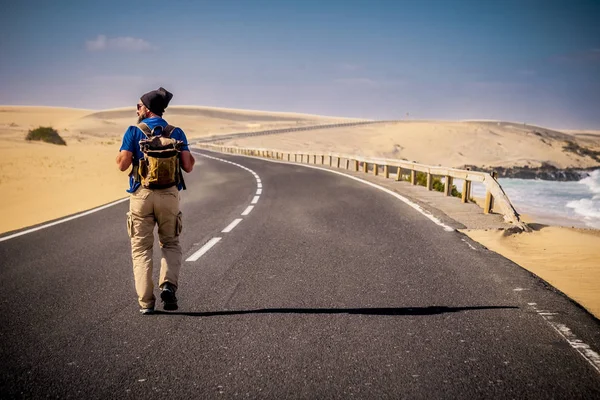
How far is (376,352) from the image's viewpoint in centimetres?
402

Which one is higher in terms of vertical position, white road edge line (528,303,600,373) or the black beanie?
the black beanie

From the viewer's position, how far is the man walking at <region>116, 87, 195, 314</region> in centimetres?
488

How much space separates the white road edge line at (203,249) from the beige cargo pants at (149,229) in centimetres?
220

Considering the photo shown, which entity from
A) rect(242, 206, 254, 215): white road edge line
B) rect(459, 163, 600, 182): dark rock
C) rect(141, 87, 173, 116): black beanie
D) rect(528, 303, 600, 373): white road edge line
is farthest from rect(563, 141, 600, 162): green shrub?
rect(141, 87, 173, 116): black beanie

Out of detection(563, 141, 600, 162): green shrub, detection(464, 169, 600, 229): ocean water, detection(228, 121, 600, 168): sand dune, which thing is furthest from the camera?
detection(563, 141, 600, 162): green shrub

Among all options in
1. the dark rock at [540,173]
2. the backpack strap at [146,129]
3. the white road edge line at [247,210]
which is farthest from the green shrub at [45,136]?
the backpack strap at [146,129]

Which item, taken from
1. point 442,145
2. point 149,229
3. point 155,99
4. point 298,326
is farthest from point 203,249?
point 442,145

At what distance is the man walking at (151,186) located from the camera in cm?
488

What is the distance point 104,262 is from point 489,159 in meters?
73.2

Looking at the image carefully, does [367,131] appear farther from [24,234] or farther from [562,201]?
[24,234]

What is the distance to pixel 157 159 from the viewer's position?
15.9ft

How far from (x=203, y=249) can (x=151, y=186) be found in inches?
125

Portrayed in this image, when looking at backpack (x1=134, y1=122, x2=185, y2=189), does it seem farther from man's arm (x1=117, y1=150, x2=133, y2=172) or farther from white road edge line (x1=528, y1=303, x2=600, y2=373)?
white road edge line (x1=528, y1=303, x2=600, y2=373)

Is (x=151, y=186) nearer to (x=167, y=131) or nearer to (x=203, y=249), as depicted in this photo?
(x=167, y=131)
